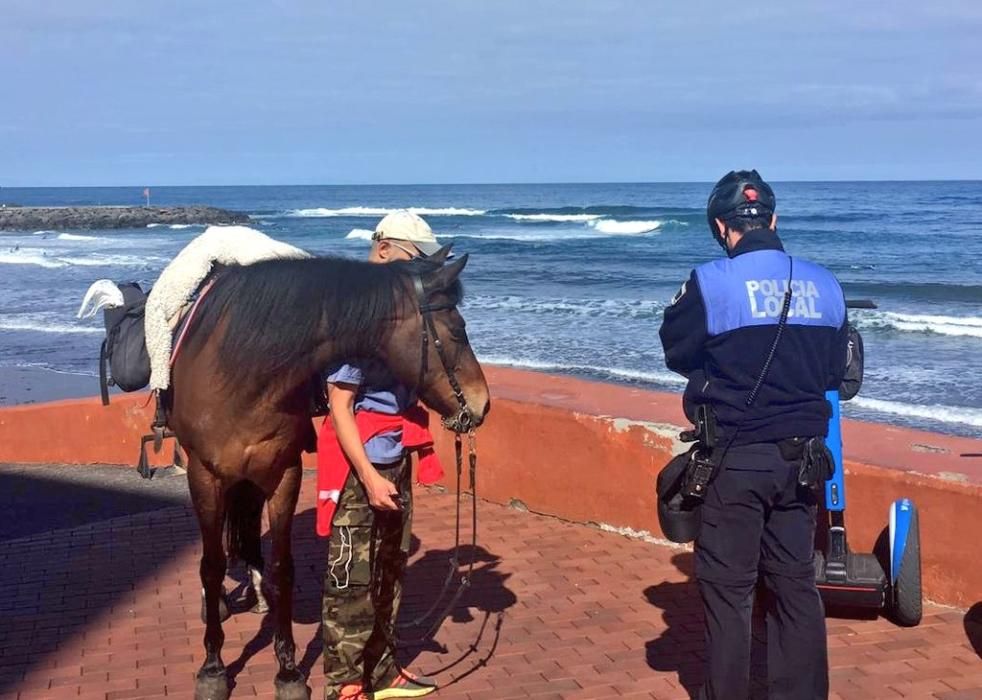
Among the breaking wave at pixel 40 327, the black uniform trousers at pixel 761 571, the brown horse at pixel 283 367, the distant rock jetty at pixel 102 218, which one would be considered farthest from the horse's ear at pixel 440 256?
the distant rock jetty at pixel 102 218

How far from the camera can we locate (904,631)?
4.57 meters

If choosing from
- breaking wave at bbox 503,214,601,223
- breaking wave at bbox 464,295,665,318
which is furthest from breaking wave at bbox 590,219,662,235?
breaking wave at bbox 464,295,665,318

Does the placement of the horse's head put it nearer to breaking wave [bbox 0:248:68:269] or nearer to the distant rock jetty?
breaking wave [bbox 0:248:68:269]

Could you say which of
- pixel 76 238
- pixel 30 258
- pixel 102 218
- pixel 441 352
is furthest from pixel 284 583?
pixel 102 218

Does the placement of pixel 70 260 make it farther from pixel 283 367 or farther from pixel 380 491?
pixel 380 491

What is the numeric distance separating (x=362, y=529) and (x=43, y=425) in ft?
16.1

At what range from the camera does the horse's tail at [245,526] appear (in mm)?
4855

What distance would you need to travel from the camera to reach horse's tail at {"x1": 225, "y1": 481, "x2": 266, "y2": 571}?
486 centimetres

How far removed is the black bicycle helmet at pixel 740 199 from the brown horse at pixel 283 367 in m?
0.85

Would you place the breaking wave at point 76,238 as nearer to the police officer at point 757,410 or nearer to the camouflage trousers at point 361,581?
the camouflage trousers at point 361,581

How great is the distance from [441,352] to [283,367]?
1.92ft

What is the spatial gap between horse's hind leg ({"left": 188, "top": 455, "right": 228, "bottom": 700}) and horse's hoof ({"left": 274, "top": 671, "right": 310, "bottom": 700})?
0.21 metres

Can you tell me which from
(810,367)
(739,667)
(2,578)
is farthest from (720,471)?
(2,578)

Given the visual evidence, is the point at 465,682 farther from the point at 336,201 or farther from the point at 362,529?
the point at 336,201
